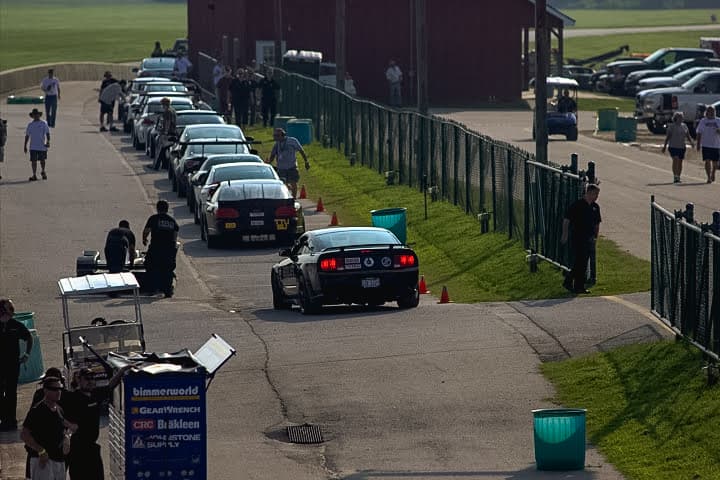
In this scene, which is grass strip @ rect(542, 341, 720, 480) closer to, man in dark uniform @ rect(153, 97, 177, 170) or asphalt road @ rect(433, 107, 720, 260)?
asphalt road @ rect(433, 107, 720, 260)

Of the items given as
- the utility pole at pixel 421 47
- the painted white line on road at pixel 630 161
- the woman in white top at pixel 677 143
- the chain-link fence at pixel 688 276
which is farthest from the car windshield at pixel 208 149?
the chain-link fence at pixel 688 276

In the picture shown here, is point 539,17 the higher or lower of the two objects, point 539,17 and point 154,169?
the higher

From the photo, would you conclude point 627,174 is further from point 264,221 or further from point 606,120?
point 606,120

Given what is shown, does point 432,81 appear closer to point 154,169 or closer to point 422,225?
point 154,169

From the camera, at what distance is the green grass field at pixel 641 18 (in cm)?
15388

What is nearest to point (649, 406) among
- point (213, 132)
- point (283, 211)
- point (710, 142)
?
point (283, 211)

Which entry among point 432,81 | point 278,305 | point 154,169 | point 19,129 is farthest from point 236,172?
point 432,81

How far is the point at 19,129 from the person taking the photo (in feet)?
194

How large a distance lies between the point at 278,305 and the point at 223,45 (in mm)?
49801

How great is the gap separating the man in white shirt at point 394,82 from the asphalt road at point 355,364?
33826mm

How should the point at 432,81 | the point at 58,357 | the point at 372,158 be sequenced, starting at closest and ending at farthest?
1. the point at 58,357
2. the point at 372,158
3. the point at 432,81

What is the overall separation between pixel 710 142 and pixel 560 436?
2460cm

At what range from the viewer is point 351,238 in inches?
958

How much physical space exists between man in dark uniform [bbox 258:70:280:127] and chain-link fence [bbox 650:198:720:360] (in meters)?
35.5
